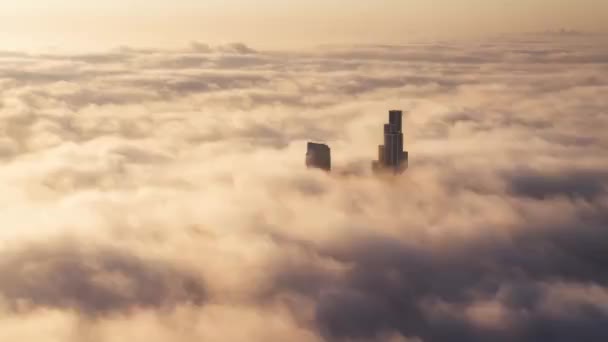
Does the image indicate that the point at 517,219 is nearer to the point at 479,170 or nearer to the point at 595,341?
the point at 479,170

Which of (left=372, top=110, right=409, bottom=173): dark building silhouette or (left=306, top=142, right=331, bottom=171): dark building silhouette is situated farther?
(left=372, top=110, right=409, bottom=173): dark building silhouette

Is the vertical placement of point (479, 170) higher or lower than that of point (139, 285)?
higher

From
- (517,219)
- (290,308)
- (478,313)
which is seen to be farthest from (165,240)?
(517,219)

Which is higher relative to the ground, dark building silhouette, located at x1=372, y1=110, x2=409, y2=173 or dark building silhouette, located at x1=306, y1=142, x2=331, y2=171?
dark building silhouette, located at x1=372, y1=110, x2=409, y2=173

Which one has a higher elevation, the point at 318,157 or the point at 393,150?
the point at 393,150

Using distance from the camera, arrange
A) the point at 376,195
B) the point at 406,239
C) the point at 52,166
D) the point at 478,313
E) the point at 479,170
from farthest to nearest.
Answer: the point at 52,166, the point at 479,170, the point at 376,195, the point at 406,239, the point at 478,313
